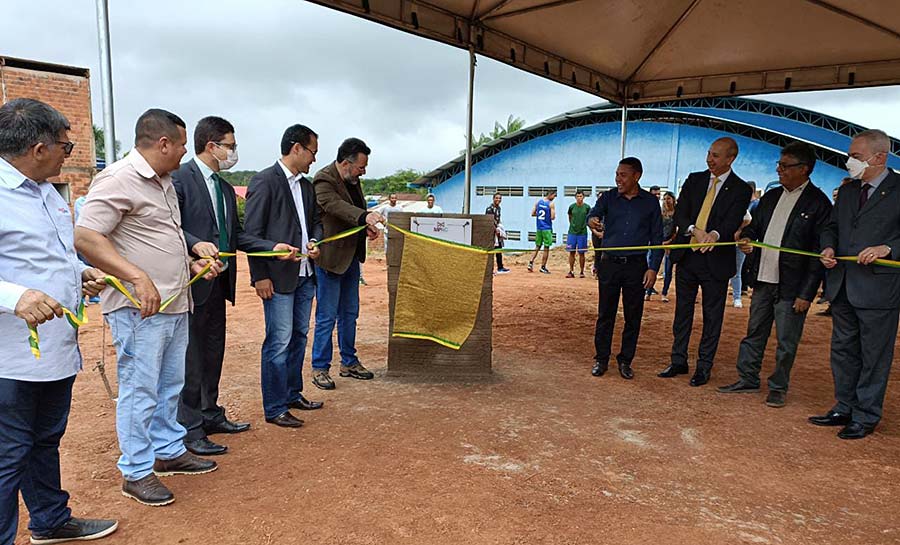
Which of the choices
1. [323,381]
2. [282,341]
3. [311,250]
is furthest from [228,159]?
[323,381]

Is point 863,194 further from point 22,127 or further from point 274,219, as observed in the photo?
point 22,127

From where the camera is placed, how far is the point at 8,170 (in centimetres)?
209

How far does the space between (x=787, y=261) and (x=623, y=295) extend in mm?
1344

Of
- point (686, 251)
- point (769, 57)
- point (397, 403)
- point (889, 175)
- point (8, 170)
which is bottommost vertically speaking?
point (397, 403)

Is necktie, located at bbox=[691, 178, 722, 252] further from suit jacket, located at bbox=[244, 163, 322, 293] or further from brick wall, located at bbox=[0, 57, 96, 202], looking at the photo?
brick wall, located at bbox=[0, 57, 96, 202]

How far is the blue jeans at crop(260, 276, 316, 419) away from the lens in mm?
3771

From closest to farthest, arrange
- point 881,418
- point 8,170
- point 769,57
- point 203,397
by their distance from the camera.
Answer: point 8,170
point 203,397
point 881,418
point 769,57

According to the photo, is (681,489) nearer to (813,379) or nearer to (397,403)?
(397,403)

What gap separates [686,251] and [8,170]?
5.02 metres

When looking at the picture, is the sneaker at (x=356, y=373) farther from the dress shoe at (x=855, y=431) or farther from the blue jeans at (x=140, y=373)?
the dress shoe at (x=855, y=431)

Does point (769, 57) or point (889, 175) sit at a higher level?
point (769, 57)

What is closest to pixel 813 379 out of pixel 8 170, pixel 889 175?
pixel 889 175

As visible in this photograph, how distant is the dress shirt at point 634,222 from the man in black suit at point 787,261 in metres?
0.78

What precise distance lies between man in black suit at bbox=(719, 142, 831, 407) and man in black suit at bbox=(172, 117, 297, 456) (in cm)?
390
